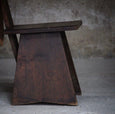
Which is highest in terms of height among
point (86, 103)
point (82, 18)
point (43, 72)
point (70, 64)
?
point (43, 72)

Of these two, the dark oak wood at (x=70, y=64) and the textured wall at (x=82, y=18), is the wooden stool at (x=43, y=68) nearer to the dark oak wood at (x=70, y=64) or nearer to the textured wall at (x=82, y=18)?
the dark oak wood at (x=70, y=64)

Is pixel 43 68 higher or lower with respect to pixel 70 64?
higher

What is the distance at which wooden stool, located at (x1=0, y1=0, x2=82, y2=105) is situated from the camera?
220 cm

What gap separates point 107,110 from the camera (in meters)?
2.04

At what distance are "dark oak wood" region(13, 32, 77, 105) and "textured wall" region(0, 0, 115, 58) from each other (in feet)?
13.4

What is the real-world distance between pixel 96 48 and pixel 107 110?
4.31m

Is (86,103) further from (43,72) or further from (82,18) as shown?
(82,18)

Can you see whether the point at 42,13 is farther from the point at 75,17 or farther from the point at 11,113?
the point at 11,113

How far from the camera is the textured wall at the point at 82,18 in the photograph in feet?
20.3

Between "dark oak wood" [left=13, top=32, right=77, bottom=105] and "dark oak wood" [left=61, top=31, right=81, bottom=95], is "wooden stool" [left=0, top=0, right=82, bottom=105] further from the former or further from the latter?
"dark oak wood" [left=61, top=31, right=81, bottom=95]

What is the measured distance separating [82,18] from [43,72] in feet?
14.2

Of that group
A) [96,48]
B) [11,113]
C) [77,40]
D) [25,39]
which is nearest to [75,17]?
[77,40]

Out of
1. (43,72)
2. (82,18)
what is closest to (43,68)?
(43,72)

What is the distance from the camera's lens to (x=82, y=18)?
20.6ft
